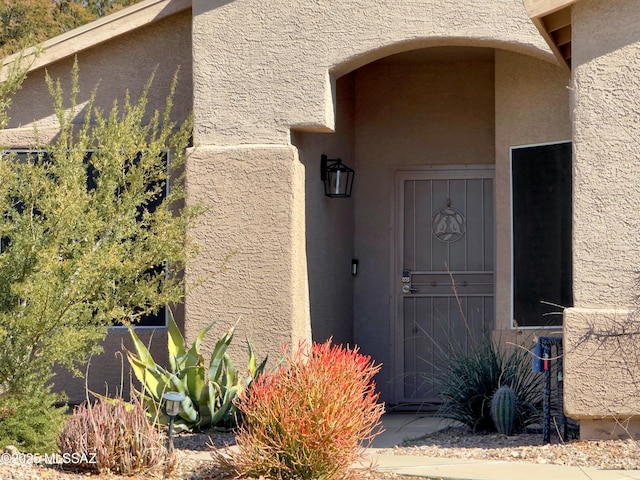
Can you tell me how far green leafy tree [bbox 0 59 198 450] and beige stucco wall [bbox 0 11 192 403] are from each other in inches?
64.0

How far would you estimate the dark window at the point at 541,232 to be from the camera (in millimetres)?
9312

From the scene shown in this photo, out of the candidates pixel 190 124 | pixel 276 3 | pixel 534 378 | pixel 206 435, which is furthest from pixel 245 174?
pixel 534 378

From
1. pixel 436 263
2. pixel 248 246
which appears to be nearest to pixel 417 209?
pixel 436 263

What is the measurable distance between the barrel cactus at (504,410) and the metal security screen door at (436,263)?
3.31m

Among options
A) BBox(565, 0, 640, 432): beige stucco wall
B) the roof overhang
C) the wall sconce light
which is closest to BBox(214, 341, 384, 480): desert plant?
BBox(565, 0, 640, 432): beige stucco wall

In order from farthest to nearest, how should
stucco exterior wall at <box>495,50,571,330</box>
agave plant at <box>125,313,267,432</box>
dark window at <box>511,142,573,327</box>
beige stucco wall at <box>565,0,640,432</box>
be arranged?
1. stucco exterior wall at <box>495,50,571,330</box>
2. dark window at <box>511,142,573,327</box>
3. agave plant at <box>125,313,267,432</box>
4. beige stucco wall at <box>565,0,640,432</box>

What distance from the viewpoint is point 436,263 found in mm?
11781

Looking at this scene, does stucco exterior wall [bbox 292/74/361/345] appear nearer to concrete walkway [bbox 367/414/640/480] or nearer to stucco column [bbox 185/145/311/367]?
stucco column [bbox 185/145/311/367]

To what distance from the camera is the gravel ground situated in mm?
6426

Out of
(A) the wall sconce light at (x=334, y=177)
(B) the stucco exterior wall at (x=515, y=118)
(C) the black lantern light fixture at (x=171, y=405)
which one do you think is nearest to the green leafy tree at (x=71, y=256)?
(C) the black lantern light fixture at (x=171, y=405)

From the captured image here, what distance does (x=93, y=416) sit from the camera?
6430mm

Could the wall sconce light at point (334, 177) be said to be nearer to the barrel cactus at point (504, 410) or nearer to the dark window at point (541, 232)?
the dark window at point (541, 232)

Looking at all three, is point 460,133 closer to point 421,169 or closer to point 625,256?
point 421,169

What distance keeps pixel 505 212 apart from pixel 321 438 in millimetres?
4371
